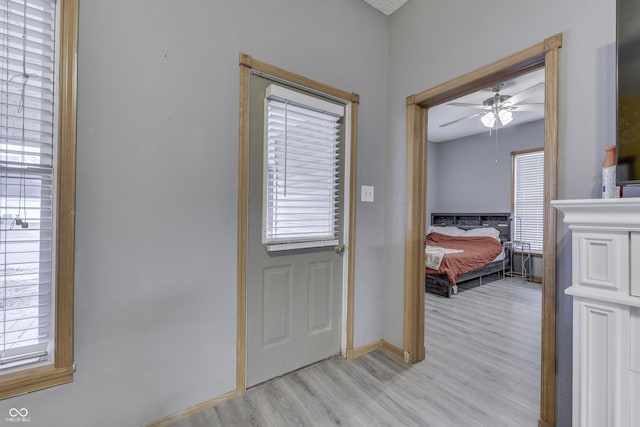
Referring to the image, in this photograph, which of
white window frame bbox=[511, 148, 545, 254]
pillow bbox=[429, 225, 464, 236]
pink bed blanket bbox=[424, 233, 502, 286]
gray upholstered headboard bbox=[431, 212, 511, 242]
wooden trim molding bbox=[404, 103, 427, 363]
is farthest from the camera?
pillow bbox=[429, 225, 464, 236]

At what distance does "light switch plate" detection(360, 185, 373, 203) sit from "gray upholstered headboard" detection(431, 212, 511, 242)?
14.2 feet

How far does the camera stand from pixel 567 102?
4.58 ft

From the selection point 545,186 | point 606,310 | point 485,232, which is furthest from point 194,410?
point 485,232

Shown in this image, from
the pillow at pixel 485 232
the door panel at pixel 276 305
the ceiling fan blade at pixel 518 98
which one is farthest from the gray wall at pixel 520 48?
the pillow at pixel 485 232

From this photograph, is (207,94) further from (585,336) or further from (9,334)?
(585,336)

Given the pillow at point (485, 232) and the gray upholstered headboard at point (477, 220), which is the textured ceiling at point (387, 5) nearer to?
the pillow at point (485, 232)

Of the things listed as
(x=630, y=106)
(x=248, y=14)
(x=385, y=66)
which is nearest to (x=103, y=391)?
(x=248, y=14)

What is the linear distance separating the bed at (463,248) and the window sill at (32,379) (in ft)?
13.0

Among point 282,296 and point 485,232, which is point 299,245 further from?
point 485,232

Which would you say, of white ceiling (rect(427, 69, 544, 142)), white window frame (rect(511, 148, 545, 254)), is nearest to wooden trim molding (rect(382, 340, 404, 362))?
white ceiling (rect(427, 69, 544, 142))

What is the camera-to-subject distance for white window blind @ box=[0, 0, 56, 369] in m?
1.18

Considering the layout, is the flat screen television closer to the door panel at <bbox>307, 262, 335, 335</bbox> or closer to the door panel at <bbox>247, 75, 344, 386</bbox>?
the door panel at <bbox>247, 75, 344, 386</bbox>

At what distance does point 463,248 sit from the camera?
4.74m

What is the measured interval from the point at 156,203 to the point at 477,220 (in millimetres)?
6207
